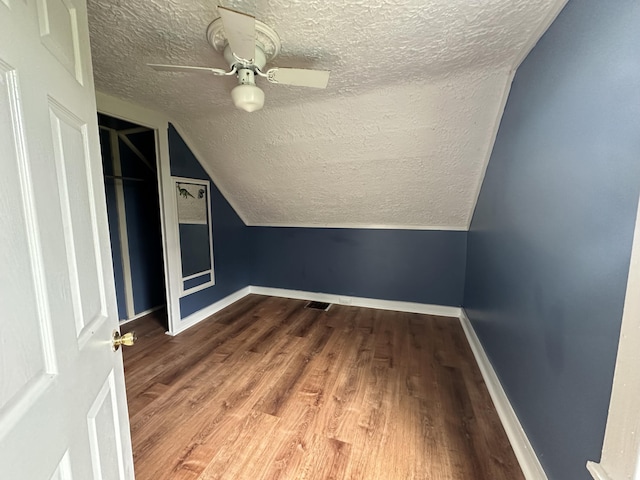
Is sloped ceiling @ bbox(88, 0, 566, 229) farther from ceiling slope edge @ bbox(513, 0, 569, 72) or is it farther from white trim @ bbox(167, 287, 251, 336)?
white trim @ bbox(167, 287, 251, 336)

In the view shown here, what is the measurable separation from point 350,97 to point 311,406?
7.01 feet

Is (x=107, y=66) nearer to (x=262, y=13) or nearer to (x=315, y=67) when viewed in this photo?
(x=262, y=13)

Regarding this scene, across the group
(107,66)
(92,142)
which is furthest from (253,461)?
(107,66)

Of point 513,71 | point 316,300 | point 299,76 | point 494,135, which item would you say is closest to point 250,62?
point 299,76

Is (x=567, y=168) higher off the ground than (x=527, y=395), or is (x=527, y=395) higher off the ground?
(x=567, y=168)

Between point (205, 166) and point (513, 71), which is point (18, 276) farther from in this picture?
point (205, 166)

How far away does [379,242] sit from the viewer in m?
3.29

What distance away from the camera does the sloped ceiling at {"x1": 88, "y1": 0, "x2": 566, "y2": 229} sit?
1.19 meters

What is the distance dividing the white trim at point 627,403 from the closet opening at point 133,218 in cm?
319

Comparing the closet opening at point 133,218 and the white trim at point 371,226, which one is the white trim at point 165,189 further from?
the white trim at point 371,226

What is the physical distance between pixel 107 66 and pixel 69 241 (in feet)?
5.28

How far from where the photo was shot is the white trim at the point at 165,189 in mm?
2121

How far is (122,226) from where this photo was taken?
2840 millimetres

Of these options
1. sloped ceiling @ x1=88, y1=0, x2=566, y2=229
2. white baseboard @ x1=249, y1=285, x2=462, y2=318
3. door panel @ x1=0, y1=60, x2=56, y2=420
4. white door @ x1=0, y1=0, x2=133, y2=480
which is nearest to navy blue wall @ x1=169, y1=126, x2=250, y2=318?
sloped ceiling @ x1=88, y1=0, x2=566, y2=229
